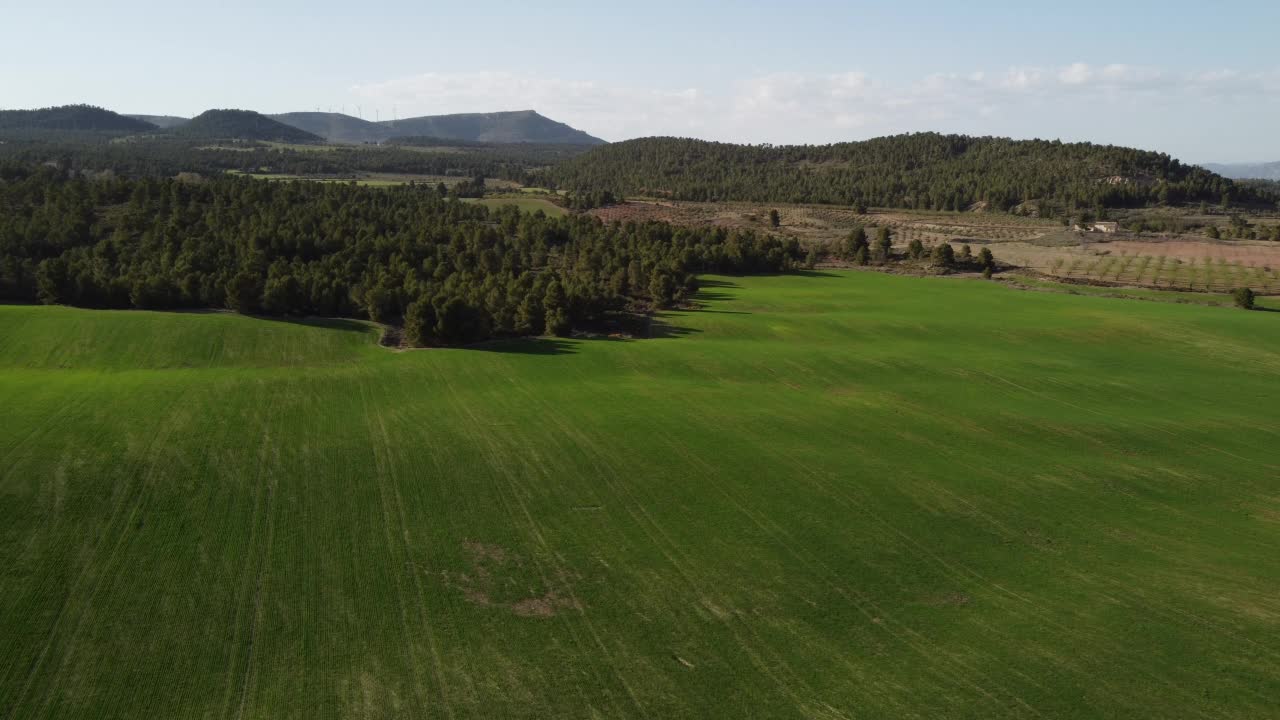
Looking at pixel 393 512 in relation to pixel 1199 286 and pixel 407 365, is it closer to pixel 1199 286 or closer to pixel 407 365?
pixel 407 365

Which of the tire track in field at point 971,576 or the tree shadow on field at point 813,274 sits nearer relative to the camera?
the tire track in field at point 971,576

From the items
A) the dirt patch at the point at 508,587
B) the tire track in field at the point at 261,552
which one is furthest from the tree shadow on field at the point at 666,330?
the dirt patch at the point at 508,587

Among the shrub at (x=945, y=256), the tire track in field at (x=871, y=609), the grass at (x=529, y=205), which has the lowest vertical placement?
the tire track in field at (x=871, y=609)

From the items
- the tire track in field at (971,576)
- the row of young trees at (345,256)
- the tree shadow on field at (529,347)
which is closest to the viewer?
the tire track in field at (971,576)

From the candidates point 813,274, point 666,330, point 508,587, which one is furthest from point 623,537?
point 813,274

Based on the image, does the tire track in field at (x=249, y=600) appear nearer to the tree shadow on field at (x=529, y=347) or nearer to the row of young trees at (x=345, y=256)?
the tree shadow on field at (x=529, y=347)

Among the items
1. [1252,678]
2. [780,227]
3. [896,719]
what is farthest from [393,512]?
[780,227]

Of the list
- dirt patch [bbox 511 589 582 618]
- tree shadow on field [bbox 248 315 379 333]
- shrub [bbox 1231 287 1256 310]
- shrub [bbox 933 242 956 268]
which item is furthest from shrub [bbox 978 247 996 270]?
dirt patch [bbox 511 589 582 618]

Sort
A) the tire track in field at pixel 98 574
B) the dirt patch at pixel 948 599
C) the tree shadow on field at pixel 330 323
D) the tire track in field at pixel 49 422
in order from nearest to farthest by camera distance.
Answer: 1. the tire track in field at pixel 98 574
2. the dirt patch at pixel 948 599
3. the tire track in field at pixel 49 422
4. the tree shadow on field at pixel 330 323
